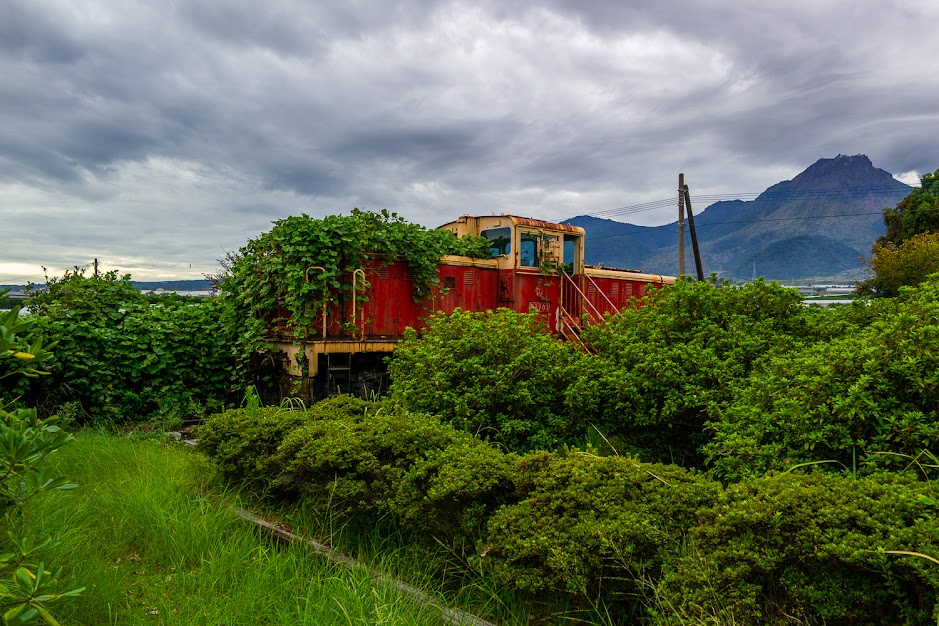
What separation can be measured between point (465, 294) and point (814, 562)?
874 cm

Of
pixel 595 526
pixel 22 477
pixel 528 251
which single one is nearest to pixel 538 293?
pixel 528 251

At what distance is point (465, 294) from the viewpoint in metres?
11.0

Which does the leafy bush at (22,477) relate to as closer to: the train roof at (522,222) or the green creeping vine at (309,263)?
the green creeping vine at (309,263)

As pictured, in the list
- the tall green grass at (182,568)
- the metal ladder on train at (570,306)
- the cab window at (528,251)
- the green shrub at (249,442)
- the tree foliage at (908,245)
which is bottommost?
the tall green grass at (182,568)

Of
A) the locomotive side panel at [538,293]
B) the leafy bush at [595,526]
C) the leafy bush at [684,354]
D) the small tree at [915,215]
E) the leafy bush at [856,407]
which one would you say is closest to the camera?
the leafy bush at [595,526]

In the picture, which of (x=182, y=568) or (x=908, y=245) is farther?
(x=908, y=245)

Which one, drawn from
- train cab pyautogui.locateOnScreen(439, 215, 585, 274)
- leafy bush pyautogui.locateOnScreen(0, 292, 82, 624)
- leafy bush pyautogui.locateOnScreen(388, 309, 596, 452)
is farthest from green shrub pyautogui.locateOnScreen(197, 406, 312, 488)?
train cab pyautogui.locateOnScreen(439, 215, 585, 274)

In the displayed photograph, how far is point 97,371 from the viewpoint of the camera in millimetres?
8969

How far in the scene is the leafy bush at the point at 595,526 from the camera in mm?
2896

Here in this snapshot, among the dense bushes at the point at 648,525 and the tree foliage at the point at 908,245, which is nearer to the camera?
the dense bushes at the point at 648,525

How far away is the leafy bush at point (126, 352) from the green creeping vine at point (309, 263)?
2.49 ft

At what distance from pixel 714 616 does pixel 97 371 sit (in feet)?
30.4

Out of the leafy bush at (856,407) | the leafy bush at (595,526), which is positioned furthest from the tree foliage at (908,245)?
the leafy bush at (595,526)

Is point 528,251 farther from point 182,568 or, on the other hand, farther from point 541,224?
point 182,568
